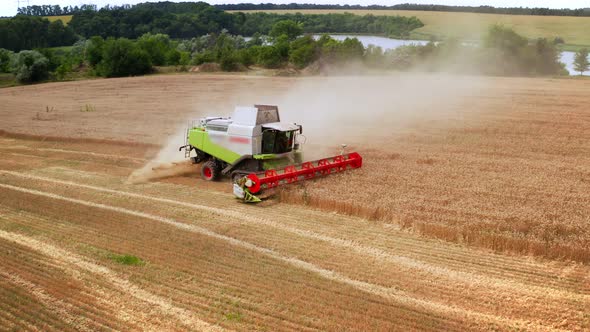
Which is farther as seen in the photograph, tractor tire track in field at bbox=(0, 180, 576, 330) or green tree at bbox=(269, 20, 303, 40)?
green tree at bbox=(269, 20, 303, 40)

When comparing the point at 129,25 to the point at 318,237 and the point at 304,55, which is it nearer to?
the point at 304,55

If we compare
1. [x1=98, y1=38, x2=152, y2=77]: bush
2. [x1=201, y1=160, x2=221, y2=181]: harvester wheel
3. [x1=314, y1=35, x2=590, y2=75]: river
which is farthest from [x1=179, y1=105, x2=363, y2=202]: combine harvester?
[x1=98, y1=38, x2=152, y2=77]: bush

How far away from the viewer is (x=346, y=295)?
9.38m

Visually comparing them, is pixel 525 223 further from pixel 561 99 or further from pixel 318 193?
pixel 561 99

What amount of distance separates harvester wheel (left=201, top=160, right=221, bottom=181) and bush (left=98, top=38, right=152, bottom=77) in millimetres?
45766

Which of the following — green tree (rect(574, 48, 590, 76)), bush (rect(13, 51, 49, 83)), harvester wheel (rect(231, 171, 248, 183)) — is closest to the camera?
harvester wheel (rect(231, 171, 248, 183))

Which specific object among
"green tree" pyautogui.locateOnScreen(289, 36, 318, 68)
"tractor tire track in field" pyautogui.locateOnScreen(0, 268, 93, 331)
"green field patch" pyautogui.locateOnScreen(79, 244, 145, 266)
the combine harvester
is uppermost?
"green tree" pyautogui.locateOnScreen(289, 36, 318, 68)

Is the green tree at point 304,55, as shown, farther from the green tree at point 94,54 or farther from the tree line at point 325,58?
the green tree at point 94,54

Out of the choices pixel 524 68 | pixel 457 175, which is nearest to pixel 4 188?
pixel 457 175

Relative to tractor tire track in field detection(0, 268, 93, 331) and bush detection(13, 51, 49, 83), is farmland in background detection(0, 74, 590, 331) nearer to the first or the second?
tractor tire track in field detection(0, 268, 93, 331)

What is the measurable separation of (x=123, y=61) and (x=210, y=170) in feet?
152

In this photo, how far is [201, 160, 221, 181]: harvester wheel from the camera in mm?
17156

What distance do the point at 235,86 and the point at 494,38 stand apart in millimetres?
21078

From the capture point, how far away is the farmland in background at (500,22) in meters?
41.3
